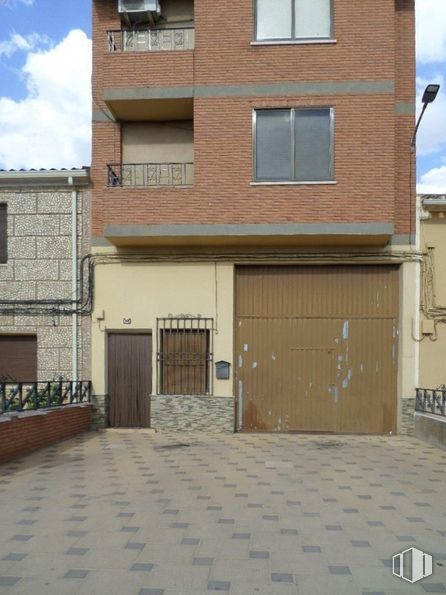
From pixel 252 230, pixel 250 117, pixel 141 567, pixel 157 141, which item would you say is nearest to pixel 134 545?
pixel 141 567

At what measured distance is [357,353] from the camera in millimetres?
11180

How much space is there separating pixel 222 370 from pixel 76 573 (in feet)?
22.1

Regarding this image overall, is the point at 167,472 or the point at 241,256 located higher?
the point at 241,256

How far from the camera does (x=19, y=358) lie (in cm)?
1161

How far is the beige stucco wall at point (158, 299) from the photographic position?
1117cm

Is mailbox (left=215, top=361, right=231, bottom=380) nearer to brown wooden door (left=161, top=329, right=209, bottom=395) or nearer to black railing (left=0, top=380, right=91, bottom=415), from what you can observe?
brown wooden door (left=161, top=329, right=209, bottom=395)

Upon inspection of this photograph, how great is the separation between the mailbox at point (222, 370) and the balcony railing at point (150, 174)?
371 centimetres

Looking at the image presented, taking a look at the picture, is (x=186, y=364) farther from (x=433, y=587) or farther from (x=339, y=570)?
(x=433, y=587)

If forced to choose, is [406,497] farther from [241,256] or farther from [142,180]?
[142,180]

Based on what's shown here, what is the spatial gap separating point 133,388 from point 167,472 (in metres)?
3.71

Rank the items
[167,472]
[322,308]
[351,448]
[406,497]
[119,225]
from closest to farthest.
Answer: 1. [406,497]
2. [167,472]
3. [351,448]
4. [119,225]
5. [322,308]

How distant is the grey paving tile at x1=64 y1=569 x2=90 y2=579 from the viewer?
4465 mm

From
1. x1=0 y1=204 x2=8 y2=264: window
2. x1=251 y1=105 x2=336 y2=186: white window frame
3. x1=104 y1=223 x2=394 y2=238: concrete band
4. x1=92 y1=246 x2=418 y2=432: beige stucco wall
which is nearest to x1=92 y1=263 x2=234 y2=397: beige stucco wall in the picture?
x1=92 y1=246 x2=418 y2=432: beige stucco wall

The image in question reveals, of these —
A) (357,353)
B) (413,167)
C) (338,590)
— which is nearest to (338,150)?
(413,167)
